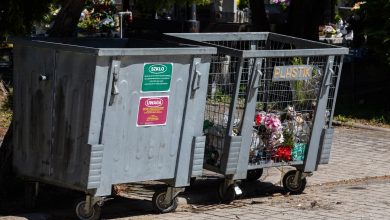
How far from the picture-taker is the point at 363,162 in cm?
1012

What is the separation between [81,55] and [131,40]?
4.74 ft

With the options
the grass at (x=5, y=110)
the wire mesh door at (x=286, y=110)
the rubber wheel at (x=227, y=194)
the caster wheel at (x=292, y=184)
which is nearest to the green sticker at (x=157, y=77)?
the wire mesh door at (x=286, y=110)

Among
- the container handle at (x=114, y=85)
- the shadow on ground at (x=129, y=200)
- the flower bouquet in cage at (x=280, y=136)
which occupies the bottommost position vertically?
the shadow on ground at (x=129, y=200)

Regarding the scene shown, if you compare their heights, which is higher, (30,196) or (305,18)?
(305,18)

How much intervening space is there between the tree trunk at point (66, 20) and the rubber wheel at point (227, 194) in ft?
6.74

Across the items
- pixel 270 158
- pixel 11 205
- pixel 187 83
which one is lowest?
pixel 11 205

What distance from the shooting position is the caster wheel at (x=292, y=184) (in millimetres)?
8328

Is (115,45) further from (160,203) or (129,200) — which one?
(160,203)

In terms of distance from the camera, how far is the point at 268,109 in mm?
7883

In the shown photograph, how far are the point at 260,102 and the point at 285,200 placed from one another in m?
1.07

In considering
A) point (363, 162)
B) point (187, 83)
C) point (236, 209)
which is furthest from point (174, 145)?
point (363, 162)

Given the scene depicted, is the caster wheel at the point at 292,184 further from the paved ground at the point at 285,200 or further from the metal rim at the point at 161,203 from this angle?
the metal rim at the point at 161,203

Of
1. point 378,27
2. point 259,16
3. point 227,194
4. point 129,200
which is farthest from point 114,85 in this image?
point 259,16

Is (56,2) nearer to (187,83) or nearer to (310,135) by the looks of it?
(187,83)
